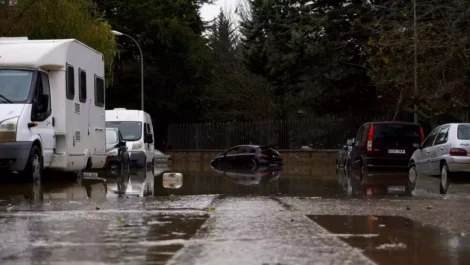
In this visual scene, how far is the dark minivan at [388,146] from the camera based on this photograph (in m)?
23.9

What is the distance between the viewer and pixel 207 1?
57.1 m

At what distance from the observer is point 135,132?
89.0ft

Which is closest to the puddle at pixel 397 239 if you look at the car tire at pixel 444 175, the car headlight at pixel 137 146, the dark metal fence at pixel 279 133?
the car tire at pixel 444 175

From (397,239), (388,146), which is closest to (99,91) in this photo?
(388,146)

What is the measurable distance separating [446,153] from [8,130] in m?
10.6

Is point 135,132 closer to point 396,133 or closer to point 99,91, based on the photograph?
point 99,91

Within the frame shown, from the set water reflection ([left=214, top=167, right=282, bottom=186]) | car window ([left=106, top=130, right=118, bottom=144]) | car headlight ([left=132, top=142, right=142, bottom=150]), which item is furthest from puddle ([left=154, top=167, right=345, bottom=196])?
car headlight ([left=132, top=142, right=142, bottom=150])

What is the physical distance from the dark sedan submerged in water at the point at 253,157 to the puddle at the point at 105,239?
2397 cm

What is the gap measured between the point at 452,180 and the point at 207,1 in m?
40.8

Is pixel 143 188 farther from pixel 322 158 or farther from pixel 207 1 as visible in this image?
pixel 207 1

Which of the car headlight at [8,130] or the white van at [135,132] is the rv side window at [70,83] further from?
the white van at [135,132]

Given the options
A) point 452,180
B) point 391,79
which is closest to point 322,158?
point 391,79

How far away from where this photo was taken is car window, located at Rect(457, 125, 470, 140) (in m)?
18.2

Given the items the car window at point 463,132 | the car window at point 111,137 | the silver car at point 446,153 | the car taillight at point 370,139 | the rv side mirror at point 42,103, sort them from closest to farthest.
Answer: the rv side mirror at point 42,103, the silver car at point 446,153, the car window at point 463,132, the car taillight at point 370,139, the car window at point 111,137
